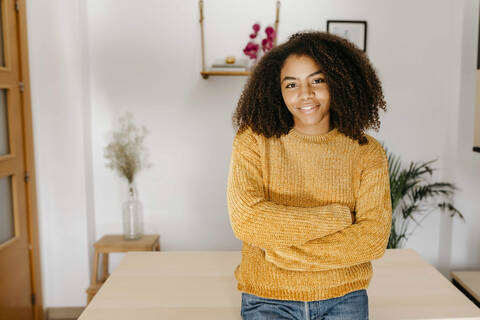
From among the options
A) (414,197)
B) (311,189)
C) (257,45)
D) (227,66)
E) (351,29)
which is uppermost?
(351,29)

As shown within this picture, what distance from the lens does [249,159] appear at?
1294 mm

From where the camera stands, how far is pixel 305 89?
1.27m

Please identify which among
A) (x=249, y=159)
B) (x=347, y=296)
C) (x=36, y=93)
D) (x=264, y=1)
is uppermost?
(x=264, y=1)

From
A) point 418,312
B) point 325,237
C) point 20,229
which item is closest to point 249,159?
point 325,237

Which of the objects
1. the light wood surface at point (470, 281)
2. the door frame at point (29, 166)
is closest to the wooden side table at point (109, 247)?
the door frame at point (29, 166)

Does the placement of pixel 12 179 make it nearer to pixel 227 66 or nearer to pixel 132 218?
pixel 132 218

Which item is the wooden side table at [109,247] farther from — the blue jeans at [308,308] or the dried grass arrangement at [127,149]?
the blue jeans at [308,308]

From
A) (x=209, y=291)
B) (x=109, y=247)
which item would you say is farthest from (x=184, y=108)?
(x=209, y=291)

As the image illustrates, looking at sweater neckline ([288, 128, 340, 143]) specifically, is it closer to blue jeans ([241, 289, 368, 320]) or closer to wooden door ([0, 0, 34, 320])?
blue jeans ([241, 289, 368, 320])

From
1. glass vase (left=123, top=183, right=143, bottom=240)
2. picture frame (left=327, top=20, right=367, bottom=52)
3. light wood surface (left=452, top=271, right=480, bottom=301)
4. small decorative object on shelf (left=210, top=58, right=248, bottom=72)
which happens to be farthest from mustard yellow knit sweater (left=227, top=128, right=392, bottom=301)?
picture frame (left=327, top=20, right=367, bottom=52)

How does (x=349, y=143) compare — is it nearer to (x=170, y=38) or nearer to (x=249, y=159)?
(x=249, y=159)

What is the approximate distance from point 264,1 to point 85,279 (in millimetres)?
2250

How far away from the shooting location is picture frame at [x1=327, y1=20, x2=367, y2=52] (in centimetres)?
287

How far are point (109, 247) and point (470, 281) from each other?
216 centimetres
